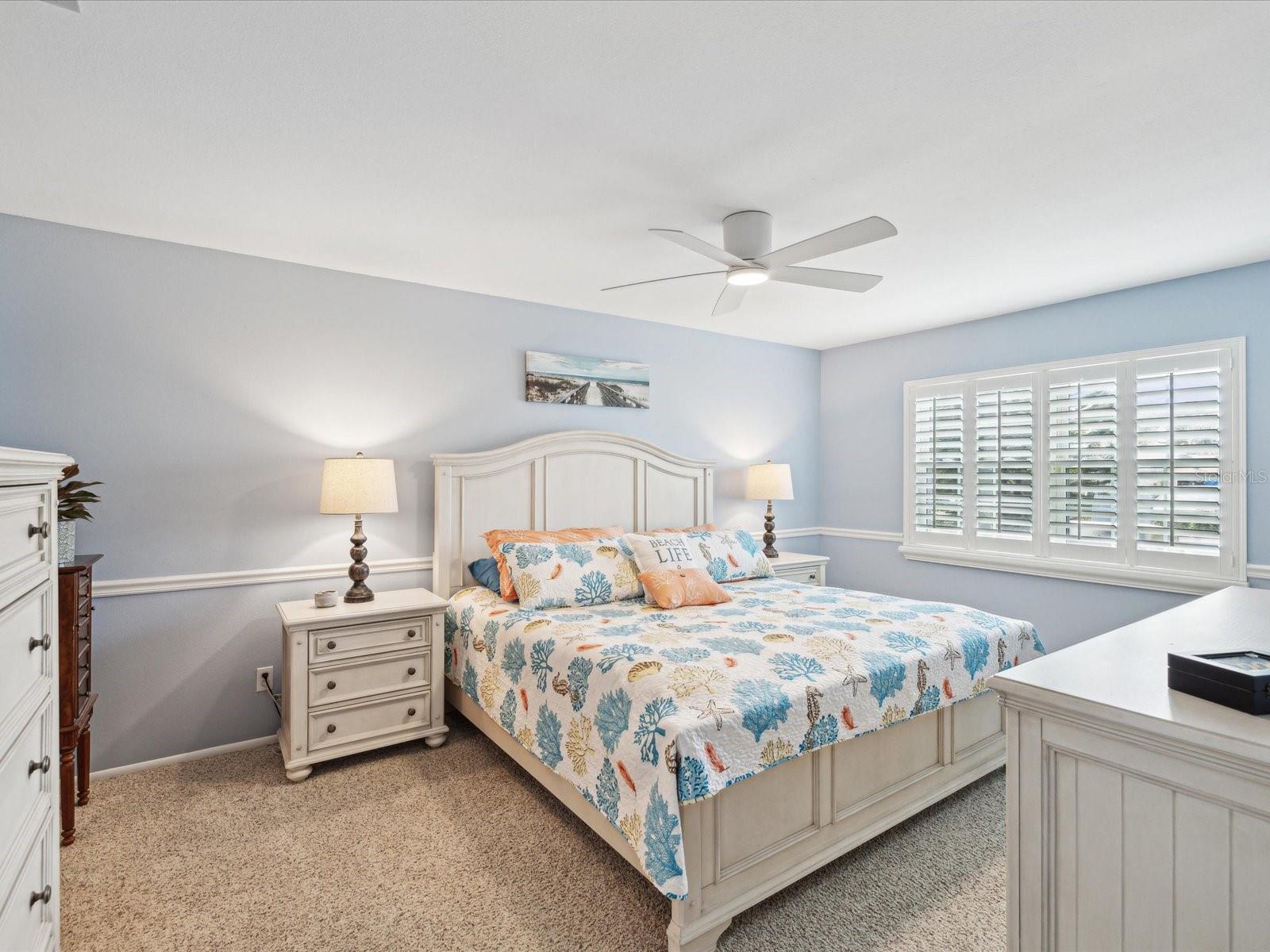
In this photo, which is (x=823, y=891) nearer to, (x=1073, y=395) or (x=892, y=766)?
(x=892, y=766)

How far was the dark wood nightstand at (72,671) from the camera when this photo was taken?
218 centimetres

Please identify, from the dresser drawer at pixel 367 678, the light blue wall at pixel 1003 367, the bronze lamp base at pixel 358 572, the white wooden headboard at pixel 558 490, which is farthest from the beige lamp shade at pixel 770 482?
the bronze lamp base at pixel 358 572

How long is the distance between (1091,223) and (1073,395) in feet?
4.86

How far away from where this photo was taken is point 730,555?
3.64m

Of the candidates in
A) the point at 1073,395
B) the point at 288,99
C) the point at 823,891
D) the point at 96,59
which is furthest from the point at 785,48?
the point at 1073,395

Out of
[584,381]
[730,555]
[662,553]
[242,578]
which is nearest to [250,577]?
A: [242,578]

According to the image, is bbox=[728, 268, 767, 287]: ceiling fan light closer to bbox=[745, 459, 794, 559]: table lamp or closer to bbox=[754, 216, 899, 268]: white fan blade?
bbox=[754, 216, 899, 268]: white fan blade

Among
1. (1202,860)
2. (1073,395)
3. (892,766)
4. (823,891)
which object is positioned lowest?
(823,891)

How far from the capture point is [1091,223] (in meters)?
2.70

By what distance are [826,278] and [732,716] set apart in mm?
1844

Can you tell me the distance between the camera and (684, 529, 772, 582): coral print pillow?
139 inches

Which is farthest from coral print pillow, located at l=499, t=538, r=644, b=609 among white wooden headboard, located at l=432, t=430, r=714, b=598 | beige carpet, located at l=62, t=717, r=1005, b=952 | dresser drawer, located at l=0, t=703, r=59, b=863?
dresser drawer, located at l=0, t=703, r=59, b=863

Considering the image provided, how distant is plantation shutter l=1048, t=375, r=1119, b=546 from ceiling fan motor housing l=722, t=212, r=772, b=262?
2.53 m

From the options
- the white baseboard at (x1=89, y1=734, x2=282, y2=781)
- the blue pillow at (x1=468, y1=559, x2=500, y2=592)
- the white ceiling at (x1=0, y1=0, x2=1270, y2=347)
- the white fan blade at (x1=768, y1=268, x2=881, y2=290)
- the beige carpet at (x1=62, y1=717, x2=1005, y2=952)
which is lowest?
the beige carpet at (x1=62, y1=717, x2=1005, y2=952)
